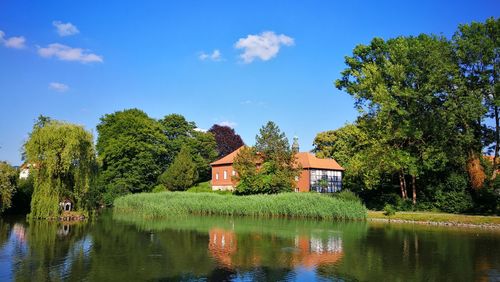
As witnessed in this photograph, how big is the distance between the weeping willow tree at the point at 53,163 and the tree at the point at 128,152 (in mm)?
19024

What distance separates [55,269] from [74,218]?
19536mm

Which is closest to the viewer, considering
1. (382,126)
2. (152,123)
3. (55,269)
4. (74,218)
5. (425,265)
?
(55,269)

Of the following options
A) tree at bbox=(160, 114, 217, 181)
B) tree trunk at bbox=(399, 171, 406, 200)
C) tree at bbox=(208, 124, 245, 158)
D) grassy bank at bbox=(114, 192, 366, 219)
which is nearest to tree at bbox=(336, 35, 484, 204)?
tree trunk at bbox=(399, 171, 406, 200)

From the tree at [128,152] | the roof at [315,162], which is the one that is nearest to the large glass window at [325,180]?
the roof at [315,162]

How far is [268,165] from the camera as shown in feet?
145

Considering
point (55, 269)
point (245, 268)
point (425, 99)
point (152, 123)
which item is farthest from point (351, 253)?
point (152, 123)

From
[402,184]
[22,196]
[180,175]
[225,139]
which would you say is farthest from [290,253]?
[225,139]

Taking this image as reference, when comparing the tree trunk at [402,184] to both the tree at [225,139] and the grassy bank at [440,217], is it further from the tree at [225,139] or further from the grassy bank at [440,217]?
the tree at [225,139]

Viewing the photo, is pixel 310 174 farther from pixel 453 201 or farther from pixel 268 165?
pixel 453 201

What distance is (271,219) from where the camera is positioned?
36.5m

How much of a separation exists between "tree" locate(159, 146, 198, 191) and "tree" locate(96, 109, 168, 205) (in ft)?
11.5

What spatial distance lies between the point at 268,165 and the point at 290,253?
2498cm

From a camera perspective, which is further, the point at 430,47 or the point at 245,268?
the point at 430,47

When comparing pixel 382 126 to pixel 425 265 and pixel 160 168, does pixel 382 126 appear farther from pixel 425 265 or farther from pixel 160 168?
pixel 160 168
